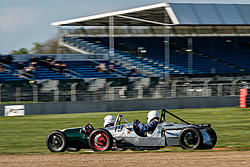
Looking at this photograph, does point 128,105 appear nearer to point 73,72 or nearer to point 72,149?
point 73,72

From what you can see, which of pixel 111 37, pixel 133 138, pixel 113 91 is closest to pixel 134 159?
pixel 133 138

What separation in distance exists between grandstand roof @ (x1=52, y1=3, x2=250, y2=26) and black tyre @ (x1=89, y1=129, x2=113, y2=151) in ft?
64.4

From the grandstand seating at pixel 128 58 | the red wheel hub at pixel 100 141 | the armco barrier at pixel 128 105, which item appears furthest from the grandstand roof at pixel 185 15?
the red wheel hub at pixel 100 141

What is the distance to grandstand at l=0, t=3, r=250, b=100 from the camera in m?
23.2

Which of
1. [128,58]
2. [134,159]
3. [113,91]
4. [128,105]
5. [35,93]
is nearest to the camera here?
[134,159]

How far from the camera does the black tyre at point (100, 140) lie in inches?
360

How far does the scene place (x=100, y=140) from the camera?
9.23m

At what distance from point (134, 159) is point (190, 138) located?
1.18 m

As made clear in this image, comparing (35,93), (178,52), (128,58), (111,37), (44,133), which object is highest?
(111,37)

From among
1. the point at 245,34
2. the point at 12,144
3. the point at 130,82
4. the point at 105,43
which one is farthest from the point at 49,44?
the point at 12,144

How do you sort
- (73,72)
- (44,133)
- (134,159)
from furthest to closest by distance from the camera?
(73,72)
(44,133)
(134,159)

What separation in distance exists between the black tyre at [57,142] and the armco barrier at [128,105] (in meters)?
11.7

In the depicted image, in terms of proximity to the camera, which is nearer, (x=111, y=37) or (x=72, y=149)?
(x=72, y=149)

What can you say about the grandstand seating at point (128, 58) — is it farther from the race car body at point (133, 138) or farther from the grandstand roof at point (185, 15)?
the race car body at point (133, 138)
